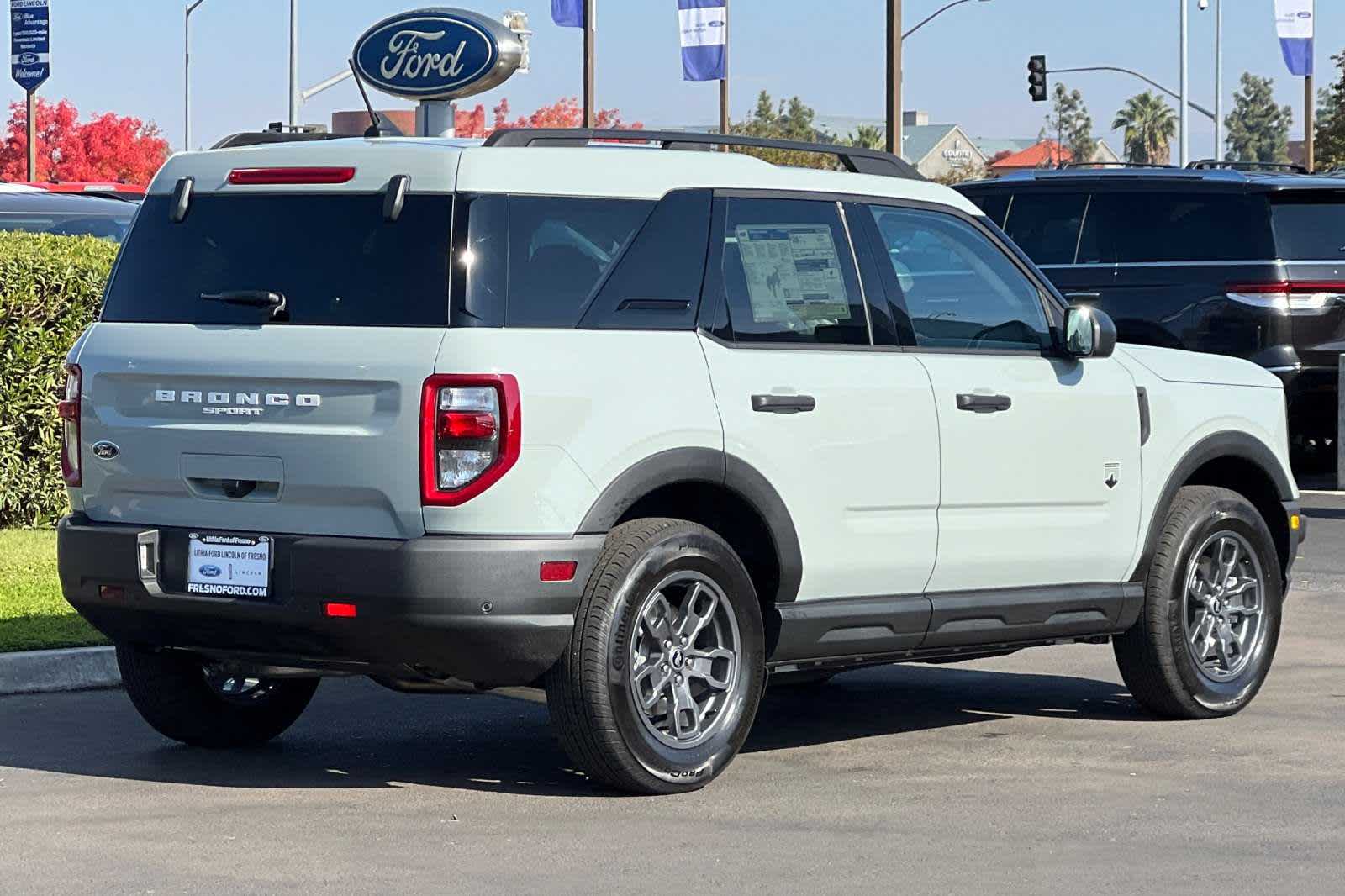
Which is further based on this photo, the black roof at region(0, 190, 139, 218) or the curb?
the black roof at region(0, 190, 139, 218)

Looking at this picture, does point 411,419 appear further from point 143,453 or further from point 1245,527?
point 1245,527

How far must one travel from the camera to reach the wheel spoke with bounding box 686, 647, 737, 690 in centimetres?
709

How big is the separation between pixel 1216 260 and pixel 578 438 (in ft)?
35.4

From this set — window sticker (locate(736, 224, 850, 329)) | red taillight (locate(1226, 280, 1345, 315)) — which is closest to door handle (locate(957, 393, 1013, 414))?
window sticker (locate(736, 224, 850, 329))

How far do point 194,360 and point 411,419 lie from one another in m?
0.85

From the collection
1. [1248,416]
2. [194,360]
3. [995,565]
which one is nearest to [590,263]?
[194,360]

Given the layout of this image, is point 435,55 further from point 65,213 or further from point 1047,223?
point 1047,223

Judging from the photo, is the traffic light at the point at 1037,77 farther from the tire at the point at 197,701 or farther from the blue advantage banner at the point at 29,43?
the tire at the point at 197,701

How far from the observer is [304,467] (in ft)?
22.0

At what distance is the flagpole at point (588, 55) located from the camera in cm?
3925

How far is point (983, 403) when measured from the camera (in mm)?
7777

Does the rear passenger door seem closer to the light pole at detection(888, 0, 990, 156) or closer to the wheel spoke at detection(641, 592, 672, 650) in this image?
the wheel spoke at detection(641, 592, 672, 650)

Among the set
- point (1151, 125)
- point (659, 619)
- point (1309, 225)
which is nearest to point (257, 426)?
point (659, 619)

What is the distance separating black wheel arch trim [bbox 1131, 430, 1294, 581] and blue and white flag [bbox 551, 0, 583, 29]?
1227 inches
